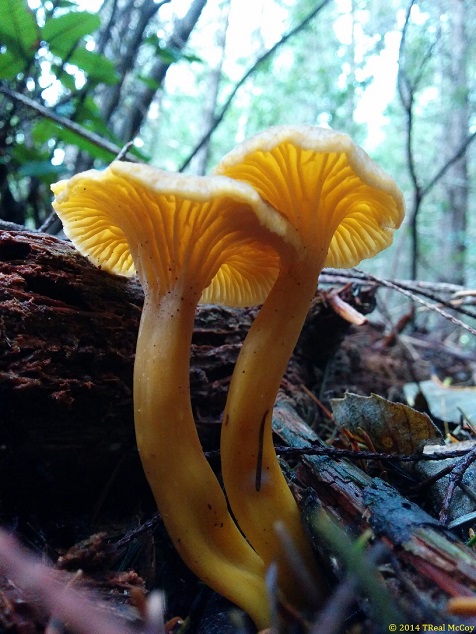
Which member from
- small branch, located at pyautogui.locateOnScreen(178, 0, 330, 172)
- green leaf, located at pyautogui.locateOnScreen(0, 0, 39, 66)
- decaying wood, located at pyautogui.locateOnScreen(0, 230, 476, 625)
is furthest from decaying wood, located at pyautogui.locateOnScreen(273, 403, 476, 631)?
green leaf, located at pyautogui.locateOnScreen(0, 0, 39, 66)

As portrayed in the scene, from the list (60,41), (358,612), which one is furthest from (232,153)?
(60,41)

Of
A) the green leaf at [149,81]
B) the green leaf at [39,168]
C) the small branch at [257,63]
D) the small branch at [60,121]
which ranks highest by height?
the small branch at [257,63]

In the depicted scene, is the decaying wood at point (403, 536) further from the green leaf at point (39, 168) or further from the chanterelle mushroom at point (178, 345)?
the green leaf at point (39, 168)

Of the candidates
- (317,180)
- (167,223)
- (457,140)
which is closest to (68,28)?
(167,223)

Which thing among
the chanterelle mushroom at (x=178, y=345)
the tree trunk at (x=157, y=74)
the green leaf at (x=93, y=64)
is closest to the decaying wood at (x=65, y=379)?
the chanterelle mushroom at (x=178, y=345)

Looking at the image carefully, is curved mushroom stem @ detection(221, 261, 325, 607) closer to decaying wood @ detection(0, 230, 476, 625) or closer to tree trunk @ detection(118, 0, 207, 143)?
decaying wood @ detection(0, 230, 476, 625)

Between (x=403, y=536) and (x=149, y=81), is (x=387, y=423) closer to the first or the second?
(x=403, y=536)
